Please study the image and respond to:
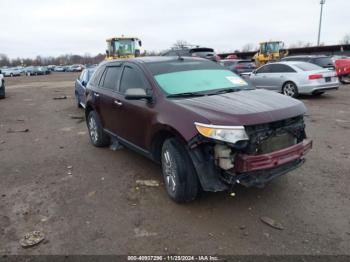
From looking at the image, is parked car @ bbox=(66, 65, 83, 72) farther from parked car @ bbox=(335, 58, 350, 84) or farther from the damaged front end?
the damaged front end

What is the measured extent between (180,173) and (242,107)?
103cm

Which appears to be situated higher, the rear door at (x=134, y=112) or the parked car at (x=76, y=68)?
the rear door at (x=134, y=112)

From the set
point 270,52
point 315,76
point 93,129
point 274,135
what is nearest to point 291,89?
point 315,76

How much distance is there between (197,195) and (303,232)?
1.24 metres

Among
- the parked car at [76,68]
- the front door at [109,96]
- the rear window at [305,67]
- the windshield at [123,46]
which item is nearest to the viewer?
the front door at [109,96]

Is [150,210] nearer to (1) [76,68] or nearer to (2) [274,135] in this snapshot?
(2) [274,135]

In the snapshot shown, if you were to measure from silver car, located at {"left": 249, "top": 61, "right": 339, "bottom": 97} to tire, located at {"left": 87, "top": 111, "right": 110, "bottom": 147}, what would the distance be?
24.7 ft

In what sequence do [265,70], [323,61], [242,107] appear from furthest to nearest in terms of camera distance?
[323,61] → [265,70] → [242,107]

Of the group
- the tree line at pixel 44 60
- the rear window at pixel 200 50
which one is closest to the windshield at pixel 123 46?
the rear window at pixel 200 50

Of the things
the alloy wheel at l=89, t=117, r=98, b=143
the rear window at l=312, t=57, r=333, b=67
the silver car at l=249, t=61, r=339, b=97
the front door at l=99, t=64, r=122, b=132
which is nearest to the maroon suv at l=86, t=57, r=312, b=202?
the front door at l=99, t=64, r=122, b=132

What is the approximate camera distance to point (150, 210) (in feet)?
12.7

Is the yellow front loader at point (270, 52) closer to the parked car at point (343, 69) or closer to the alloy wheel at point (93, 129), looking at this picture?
the parked car at point (343, 69)

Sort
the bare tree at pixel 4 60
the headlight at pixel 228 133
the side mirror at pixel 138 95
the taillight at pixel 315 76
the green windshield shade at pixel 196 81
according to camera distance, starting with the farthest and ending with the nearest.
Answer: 1. the bare tree at pixel 4 60
2. the taillight at pixel 315 76
3. the green windshield shade at pixel 196 81
4. the side mirror at pixel 138 95
5. the headlight at pixel 228 133

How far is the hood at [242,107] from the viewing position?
11.1 feet
